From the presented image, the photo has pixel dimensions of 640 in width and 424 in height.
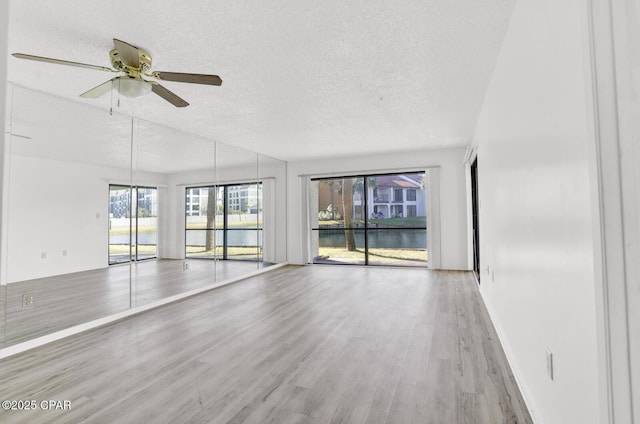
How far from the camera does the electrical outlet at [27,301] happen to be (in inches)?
124

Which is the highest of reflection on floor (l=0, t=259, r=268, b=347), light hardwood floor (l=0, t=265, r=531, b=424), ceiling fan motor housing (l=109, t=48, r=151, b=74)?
ceiling fan motor housing (l=109, t=48, r=151, b=74)

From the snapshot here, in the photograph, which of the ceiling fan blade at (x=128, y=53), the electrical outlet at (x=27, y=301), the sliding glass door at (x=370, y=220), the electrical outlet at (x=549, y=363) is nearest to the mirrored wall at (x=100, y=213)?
the electrical outlet at (x=27, y=301)

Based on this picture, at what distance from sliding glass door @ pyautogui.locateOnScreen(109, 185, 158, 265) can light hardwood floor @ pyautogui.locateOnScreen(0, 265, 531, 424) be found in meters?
0.90

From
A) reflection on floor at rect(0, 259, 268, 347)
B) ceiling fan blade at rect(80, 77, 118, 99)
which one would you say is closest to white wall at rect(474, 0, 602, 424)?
ceiling fan blade at rect(80, 77, 118, 99)

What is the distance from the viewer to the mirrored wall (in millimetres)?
3115

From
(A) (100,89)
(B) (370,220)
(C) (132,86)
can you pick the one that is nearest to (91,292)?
(A) (100,89)

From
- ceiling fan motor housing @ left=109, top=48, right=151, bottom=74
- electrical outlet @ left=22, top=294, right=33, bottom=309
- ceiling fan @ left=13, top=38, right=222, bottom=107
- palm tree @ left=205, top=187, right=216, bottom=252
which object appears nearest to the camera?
ceiling fan @ left=13, top=38, right=222, bottom=107

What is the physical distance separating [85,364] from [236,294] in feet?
7.39

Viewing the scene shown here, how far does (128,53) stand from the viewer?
231 centimetres

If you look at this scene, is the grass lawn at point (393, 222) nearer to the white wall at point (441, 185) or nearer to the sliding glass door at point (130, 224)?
the white wall at point (441, 185)

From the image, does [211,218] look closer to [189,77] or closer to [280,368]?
[189,77]

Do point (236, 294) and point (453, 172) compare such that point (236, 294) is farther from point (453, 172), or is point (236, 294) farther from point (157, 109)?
point (453, 172)

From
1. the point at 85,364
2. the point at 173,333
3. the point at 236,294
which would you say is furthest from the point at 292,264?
the point at 85,364

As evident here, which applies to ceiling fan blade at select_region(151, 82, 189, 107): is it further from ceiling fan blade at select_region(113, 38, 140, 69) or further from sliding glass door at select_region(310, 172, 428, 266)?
sliding glass door at select_region(310, 172, 428, 266)
